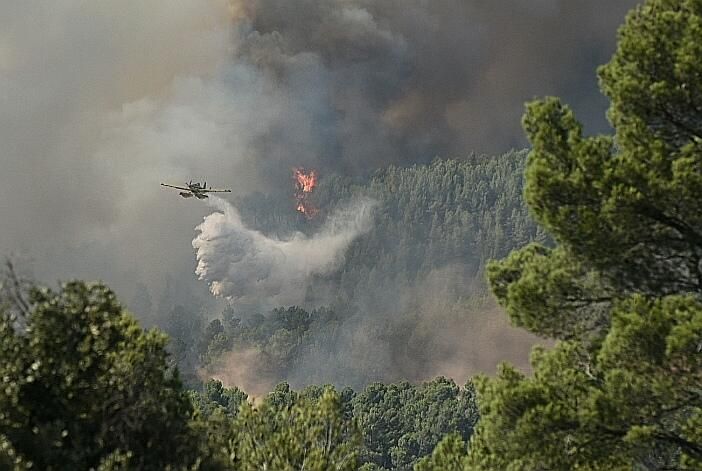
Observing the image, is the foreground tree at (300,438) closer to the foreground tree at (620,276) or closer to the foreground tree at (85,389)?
the foreground tree at (620,276)

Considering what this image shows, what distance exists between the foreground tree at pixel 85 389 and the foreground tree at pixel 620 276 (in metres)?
5.82

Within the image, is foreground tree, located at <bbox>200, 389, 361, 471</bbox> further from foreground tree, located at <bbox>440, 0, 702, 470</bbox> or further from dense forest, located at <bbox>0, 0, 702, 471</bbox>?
foreground tree, located at <bbox>440, 0, 702, 470</bbox>

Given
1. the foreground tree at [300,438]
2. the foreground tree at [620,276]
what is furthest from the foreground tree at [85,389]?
the foreground tree at [300,438]

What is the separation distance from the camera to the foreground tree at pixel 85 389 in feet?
41.0

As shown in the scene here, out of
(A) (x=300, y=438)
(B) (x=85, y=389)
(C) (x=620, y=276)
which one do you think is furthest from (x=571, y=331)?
(A) (x=300, y=438)

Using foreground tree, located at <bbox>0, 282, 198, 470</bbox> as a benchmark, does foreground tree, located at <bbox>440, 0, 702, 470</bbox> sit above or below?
above

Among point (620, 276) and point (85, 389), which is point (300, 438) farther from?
point (620, 276)

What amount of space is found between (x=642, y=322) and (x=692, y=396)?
169 cm

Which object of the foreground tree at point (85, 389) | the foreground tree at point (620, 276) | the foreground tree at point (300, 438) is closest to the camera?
the foreground tree at point (85, 389)

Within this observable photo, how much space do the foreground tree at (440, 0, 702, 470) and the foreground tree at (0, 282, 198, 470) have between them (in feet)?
19.1

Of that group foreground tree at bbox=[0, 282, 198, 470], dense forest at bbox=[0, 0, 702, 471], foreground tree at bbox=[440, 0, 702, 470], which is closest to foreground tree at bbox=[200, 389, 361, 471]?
dense forest at bbox=[0, 0, 702, 471]

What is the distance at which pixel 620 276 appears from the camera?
50.4 feet

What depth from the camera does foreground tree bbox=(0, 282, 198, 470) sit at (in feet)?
41.0

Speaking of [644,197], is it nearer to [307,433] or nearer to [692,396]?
[692,396]
